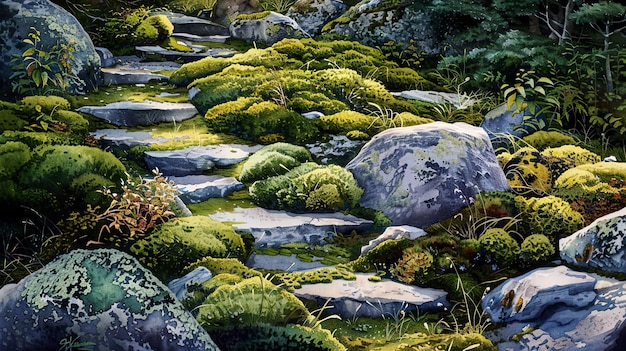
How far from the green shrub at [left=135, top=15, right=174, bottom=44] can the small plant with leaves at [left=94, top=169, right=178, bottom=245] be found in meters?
6.23

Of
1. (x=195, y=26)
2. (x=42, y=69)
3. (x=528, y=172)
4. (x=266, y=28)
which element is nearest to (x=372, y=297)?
(x=528, y=172)

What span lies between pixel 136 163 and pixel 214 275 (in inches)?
92.3

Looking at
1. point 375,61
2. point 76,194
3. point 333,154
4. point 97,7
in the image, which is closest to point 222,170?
point 333,154

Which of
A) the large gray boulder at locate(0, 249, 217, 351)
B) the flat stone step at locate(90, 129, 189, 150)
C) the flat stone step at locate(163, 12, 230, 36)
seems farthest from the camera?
the flat stone step at locate(163, 12, 230, 36)

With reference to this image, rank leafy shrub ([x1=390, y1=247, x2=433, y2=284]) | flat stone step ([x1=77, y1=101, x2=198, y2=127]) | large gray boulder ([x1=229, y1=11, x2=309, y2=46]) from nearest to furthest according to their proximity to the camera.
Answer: leafy shrub ([x1=390, y1=247, x2=433, y2=284])
flat stone step ([x1=77, y1=101, x2=198, y2=127])
large gray boulder ([x1=229, y1=11, x2=309, y2=46])

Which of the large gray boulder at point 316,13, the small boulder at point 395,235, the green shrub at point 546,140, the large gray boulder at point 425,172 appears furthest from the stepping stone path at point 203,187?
the large gray boulder at point 316,13

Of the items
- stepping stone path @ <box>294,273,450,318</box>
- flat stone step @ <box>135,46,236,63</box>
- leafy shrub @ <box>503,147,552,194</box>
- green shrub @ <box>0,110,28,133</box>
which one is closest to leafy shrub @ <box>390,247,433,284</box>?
stepping stone path @ <box>294,273,450,318</box>

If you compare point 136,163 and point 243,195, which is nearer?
point 243,195

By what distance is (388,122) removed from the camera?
779cm

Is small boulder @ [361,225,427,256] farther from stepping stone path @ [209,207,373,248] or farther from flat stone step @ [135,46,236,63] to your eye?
flat stone step @ [135,46,236,63]

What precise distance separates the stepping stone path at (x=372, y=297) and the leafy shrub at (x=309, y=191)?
44.6 inches

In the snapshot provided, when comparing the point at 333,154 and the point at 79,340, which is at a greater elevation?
the point at 79,340

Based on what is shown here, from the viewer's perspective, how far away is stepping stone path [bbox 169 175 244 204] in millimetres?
6109

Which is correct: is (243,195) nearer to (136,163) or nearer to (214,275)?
(136,163)
